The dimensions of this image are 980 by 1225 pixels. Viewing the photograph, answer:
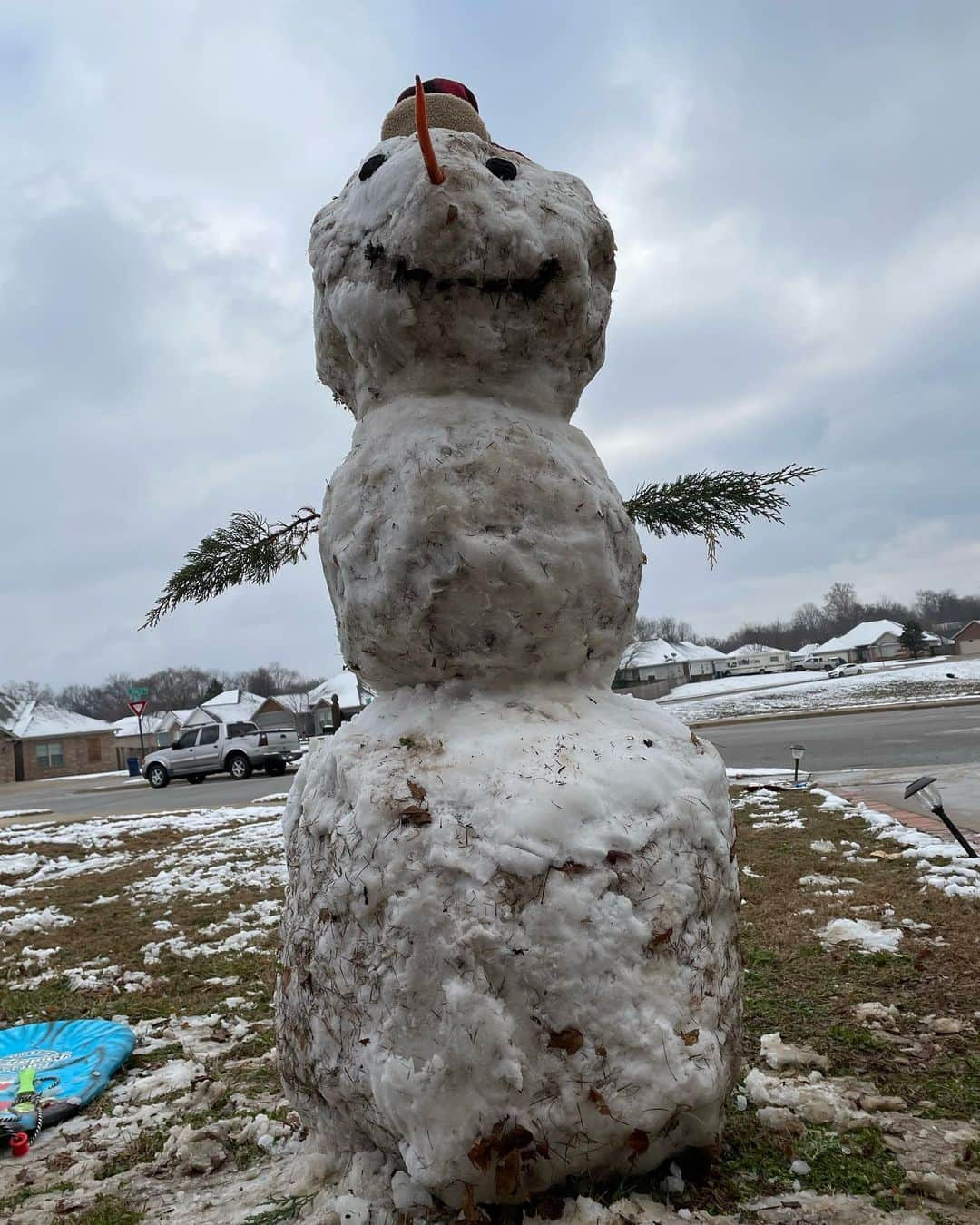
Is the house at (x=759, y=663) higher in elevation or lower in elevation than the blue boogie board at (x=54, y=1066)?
higher

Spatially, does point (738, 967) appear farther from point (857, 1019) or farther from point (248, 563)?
point (248, 563)

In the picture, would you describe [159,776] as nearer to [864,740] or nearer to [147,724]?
[864,740]

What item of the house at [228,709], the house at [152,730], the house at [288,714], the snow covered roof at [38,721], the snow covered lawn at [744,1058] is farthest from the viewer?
the house at [152,730]

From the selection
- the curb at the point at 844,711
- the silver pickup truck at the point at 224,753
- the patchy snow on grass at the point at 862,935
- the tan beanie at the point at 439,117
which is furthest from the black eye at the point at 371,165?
the curb at the point at 844,711

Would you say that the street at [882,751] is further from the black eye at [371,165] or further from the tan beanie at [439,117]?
the black eye at [371,165]

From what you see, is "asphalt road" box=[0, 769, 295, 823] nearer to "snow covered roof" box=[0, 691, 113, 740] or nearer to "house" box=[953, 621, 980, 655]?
"snow covered roof" box=[0, 691, 113, 740]

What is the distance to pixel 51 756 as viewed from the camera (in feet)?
121

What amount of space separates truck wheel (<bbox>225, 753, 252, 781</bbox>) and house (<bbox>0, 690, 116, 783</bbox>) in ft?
73.1

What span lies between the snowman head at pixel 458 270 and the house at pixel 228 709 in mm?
44587

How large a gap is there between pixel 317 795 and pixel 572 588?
32.5 inches

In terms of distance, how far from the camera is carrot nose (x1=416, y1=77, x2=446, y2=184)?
186cm

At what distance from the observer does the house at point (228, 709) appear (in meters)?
45.9

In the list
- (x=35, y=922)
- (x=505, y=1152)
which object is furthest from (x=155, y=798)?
(x=505, y=1152)

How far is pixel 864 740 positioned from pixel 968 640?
56818 mm
